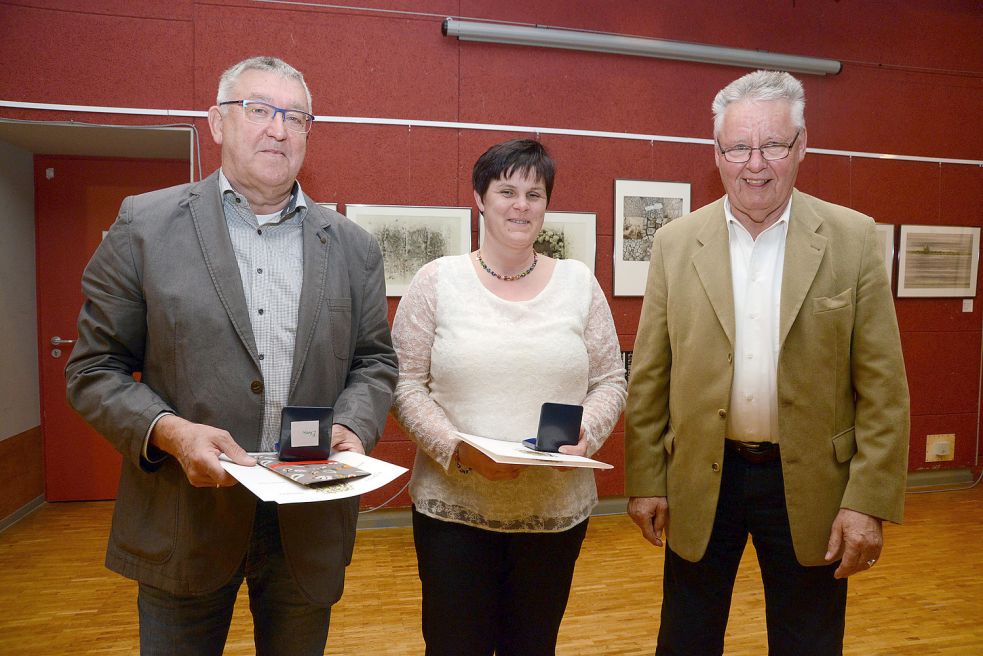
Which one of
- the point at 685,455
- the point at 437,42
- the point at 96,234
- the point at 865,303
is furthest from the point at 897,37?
the point at 96,234

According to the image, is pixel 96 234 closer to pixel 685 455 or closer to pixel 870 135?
pixel 685 455

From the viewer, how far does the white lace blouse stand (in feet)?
5.81

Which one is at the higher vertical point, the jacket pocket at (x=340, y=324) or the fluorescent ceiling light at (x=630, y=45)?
the fluorescent ceiling light at (x=630, y=45)

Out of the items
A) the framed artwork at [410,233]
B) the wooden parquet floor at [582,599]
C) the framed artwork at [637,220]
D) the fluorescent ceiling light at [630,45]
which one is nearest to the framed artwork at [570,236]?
the framed artwork at [637,220]

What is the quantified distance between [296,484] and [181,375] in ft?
1.32

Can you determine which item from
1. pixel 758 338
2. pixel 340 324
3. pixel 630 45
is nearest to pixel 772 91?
pixel 758 338

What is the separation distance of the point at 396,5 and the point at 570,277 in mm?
3228

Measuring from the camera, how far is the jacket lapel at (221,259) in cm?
145

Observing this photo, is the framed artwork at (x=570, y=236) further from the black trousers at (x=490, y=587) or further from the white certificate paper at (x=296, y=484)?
the white certificate paper at (x=296, y=484)

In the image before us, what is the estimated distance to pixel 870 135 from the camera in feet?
17.2

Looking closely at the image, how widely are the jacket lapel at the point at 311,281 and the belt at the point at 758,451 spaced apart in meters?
1.15

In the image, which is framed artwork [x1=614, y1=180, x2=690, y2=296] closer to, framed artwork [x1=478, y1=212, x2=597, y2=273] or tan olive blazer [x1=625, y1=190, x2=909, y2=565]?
framed artwork [x1=478, y1=212, x2=597, y2=273]

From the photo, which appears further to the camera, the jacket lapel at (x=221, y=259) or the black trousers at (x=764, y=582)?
the black trousers at (x=764, y=582)

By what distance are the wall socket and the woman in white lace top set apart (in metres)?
4.83
